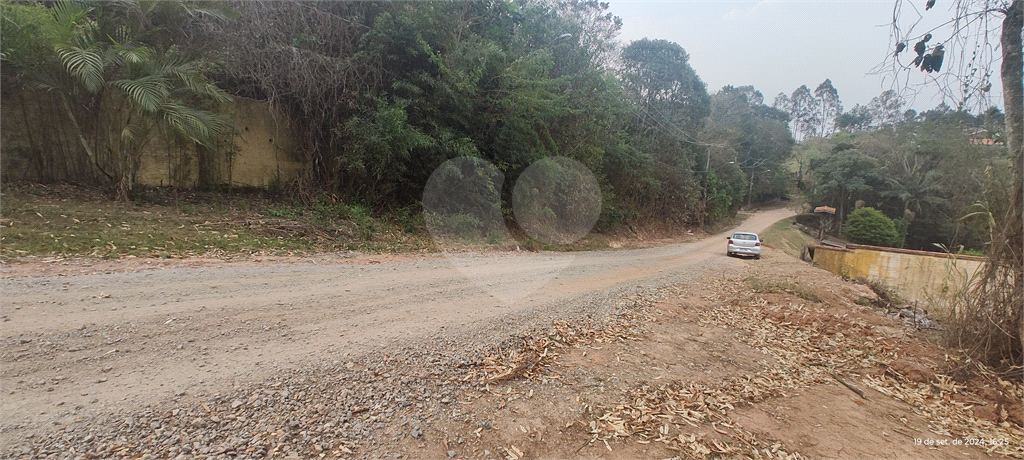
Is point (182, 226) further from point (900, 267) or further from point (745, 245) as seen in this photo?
point (745, 245)

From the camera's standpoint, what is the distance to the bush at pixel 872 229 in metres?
30.1

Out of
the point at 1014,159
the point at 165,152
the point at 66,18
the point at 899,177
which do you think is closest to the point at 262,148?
the point at 165,152

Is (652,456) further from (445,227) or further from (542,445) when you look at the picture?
(445,227)

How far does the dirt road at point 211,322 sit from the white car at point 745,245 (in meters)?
12.1

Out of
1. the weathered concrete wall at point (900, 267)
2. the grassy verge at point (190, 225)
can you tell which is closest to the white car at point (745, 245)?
the weathered concrete wall at point (900, 267)

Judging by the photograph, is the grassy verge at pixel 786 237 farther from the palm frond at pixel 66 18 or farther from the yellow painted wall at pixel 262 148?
the palm frond at pixel 66 18

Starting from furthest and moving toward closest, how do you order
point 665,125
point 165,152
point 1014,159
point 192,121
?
point 665,125 → point 165,152 → point 192,121 → point 1014,159

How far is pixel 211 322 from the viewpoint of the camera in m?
3.85

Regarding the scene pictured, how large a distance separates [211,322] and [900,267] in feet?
41.6

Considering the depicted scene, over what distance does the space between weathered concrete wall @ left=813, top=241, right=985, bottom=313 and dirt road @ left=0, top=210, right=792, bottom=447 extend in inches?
255

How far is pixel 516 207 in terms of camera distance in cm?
1455

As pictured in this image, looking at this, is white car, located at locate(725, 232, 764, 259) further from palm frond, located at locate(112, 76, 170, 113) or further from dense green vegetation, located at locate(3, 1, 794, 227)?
palm frond, located at locate(112, 76, 170, 113)

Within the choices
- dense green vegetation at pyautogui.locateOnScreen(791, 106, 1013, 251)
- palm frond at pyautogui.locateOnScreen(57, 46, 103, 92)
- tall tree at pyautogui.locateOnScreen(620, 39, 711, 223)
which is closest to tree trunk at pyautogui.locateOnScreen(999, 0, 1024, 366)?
palm frond at pyautogui.locateOnScreen(57, 46, 103, 92)

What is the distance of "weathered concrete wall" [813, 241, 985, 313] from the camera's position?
813cm
